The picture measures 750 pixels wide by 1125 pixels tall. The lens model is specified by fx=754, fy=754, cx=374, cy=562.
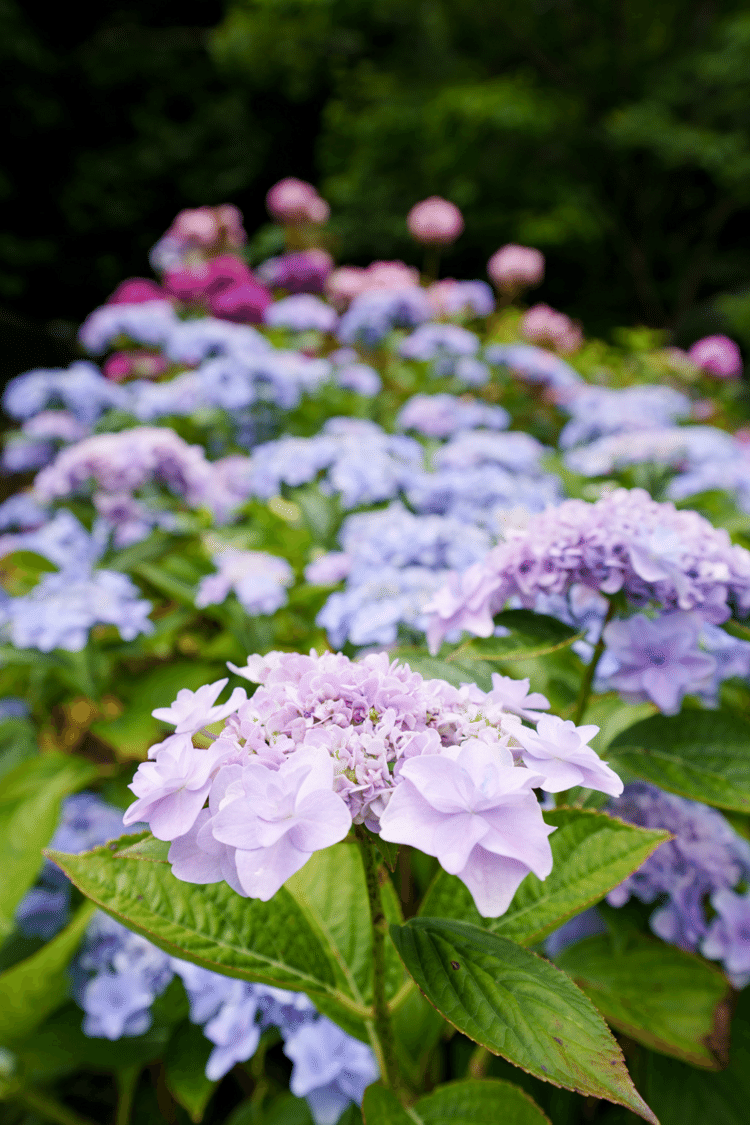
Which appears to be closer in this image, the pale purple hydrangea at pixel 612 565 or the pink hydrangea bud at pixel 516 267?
the pale purple hydrangea at pixel 612 565

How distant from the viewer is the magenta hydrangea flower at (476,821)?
0.41 m

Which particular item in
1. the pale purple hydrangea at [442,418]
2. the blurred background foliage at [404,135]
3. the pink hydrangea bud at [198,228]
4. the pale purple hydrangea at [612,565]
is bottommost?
the pale purple hydrangea at [612,565]

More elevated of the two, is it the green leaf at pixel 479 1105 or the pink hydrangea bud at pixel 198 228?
the pink hydrangea bud at pixel 198 228

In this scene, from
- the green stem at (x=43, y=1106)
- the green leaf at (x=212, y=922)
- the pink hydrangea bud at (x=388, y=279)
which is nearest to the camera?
the green leaf at (x=212, y=922)

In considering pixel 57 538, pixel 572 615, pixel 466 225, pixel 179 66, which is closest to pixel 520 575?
pixel 572 615

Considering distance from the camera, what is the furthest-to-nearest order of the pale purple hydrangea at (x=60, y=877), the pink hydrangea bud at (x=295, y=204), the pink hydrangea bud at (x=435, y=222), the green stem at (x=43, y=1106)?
the pink hydrangea bud at (x=295, y=204) < the pink hydrangea bud at (x=435, y=222) < the pale purple hydrangea at (x=60, y=877) < the green stem at (x=43, y=1106)

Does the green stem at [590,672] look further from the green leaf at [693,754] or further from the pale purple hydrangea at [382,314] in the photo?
the pale purple hydrangea at [382,314]

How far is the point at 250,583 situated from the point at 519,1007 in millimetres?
803

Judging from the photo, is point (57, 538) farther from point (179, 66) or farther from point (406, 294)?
point (179, 66)

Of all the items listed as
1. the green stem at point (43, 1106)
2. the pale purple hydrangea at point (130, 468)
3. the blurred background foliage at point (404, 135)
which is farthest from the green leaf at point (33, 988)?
the blurred background foliage at point (404, 135)

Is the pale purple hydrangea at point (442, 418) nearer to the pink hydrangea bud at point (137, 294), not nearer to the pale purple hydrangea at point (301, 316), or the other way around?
the pale purple hydrangea at point (301, 316)

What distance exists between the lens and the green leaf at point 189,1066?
83 cm

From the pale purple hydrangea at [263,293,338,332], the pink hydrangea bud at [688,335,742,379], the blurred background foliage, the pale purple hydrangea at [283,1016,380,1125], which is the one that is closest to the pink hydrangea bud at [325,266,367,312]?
the pale purple hydrangea at [263,293,338,332]

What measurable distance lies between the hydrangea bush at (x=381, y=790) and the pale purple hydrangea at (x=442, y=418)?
193 mm
